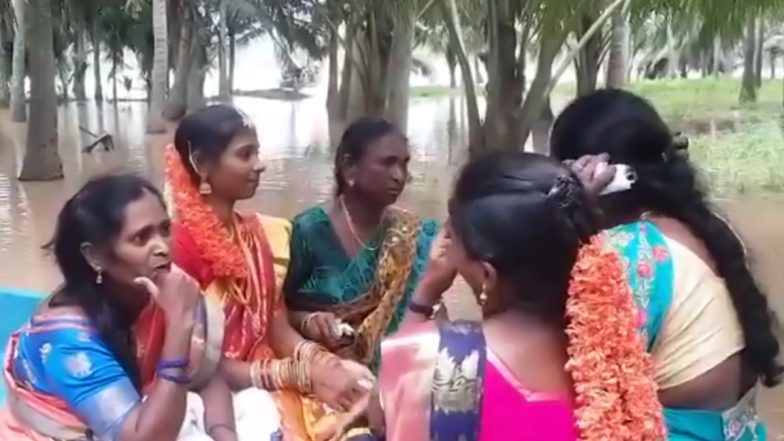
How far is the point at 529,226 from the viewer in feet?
5.47

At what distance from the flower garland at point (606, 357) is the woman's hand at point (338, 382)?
115 cm

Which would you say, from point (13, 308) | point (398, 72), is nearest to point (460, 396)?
point (13, 308)

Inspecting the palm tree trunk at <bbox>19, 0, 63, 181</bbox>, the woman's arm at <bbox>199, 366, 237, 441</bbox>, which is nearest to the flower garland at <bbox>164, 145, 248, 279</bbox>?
the woman's arm at <bbox>199, 366, 237, 441</bbox>

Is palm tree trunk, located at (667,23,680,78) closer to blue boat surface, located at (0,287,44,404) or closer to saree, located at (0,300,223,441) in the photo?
blue boat surface, located at (0,287,44,404)

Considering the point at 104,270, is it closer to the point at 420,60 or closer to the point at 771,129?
the point at 771,129

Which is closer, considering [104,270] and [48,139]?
[104,270]

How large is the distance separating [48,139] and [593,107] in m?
11.5

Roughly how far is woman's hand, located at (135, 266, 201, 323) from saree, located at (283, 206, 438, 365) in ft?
2.99

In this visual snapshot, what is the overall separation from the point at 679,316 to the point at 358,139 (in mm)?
1378

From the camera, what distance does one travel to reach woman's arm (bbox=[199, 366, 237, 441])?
2.73 m

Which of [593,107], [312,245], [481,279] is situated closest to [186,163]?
[312,245]

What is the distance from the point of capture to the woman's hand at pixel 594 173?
2023 mm

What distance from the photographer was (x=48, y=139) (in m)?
12.9

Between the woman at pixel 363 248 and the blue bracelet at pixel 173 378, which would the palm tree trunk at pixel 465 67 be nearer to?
the woman at pixel 363 248
